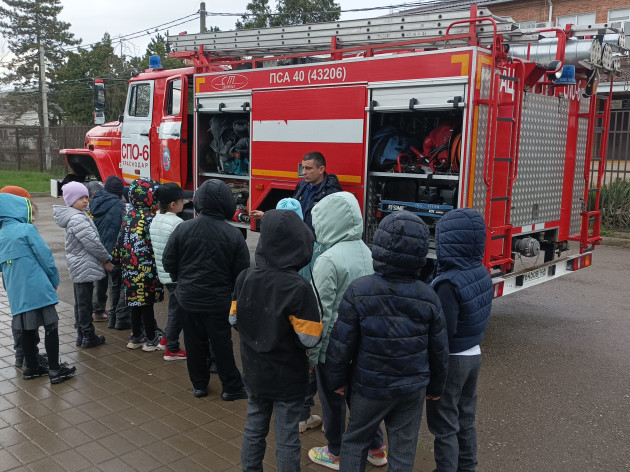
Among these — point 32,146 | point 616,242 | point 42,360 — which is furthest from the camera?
point 32,146

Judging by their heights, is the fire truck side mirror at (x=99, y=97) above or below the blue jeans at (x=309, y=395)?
above

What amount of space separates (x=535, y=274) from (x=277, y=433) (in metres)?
4.03

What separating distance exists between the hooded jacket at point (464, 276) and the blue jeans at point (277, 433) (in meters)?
0.95

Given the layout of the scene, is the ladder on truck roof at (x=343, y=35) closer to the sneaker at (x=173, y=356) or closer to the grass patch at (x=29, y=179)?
the sneaker at (x=173, y=356)

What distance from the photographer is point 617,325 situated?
671 cm

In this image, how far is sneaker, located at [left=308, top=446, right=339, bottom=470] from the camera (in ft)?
11.9

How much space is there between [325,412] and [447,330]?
3.25 feet

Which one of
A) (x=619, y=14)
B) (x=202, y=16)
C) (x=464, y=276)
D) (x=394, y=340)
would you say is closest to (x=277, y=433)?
(x=394, y=340)

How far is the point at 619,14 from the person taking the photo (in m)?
22.5

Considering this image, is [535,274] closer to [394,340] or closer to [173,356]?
[173,356]

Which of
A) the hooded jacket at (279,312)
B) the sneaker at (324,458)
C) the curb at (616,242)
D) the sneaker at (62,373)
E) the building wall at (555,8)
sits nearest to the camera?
the hooded jacket at (279,312)

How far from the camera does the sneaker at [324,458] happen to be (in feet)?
11.9

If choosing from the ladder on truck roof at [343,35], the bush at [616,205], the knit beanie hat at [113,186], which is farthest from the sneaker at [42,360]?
the bush at [616,205]

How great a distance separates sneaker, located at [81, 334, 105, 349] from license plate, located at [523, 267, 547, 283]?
14.3 feet
